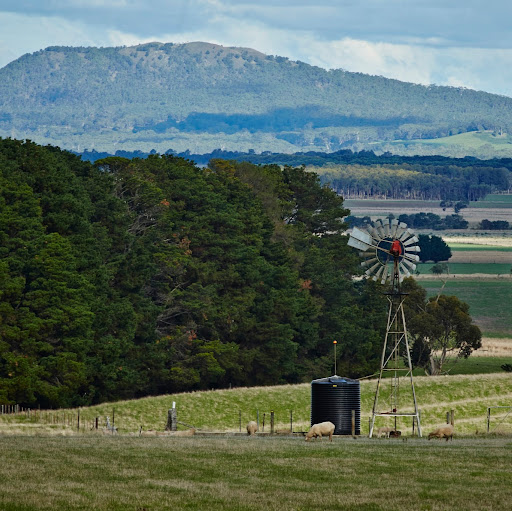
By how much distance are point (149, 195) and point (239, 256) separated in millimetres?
9676

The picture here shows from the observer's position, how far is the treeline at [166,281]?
77562 mm

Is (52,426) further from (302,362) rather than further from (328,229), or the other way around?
(328,229)

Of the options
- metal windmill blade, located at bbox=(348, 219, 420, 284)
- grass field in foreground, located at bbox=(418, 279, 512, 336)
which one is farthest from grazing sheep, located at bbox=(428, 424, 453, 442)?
grass field in foreground, located at bbox=(418, 279, 512, 336)

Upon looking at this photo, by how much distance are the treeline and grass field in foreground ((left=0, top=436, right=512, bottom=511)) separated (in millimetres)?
34647

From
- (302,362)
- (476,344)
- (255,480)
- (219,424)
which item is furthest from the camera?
(476,344)

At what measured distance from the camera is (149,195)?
98.0 metres

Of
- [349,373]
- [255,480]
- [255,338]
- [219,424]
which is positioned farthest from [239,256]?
[255,480]

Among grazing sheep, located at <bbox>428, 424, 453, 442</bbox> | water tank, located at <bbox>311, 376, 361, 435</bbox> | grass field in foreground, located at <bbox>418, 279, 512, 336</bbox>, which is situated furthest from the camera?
grass field in foreground, located at <bbox>418, 279, 512, 336</bbox>

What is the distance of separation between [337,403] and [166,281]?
4315cm

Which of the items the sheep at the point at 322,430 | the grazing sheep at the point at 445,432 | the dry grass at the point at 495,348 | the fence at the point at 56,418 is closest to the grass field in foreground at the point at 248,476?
the sheep at the point at 322,430

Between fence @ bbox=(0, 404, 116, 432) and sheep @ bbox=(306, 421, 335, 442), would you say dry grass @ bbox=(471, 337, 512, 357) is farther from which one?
sheep @ bbox=(306, 421, 335, 442)

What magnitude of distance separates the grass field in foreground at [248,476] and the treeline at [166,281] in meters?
34.6

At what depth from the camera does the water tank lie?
188 feet

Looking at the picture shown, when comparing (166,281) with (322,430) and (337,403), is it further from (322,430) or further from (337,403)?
(322,430)
